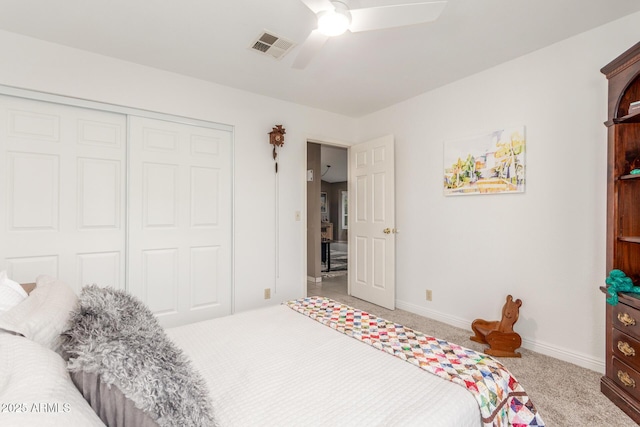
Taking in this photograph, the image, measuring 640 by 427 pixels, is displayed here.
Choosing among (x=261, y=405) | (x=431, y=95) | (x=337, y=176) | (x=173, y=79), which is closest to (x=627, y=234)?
(x=431, y=95)

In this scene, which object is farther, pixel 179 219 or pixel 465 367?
pixel 179 219

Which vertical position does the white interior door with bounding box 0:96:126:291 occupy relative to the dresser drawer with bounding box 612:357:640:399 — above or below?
above

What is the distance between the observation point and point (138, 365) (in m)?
0.80

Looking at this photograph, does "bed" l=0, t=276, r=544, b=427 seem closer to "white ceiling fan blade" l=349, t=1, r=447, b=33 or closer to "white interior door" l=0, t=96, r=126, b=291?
"white interior door" l=0, t=96, r=126, b=291

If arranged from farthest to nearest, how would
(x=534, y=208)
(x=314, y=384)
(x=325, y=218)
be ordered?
(x=325, y=218), (x=534, y=208), (x=314, y=384)

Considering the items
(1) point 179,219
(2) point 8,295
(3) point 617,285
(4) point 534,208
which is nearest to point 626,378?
(3) point 617,285

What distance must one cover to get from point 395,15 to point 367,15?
149 millimetres

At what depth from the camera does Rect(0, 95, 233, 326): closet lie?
2301mm

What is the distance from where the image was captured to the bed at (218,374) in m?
0.74

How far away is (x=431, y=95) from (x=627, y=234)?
211 cm

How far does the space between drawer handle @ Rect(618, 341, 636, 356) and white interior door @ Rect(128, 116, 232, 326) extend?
309 centimetres

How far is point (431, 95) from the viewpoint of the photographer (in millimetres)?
3301

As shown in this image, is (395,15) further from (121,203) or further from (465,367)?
(121,203)

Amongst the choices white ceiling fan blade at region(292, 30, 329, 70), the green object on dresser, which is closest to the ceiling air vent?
white ceiling fan blade at region(292, 30, 329, 70)
